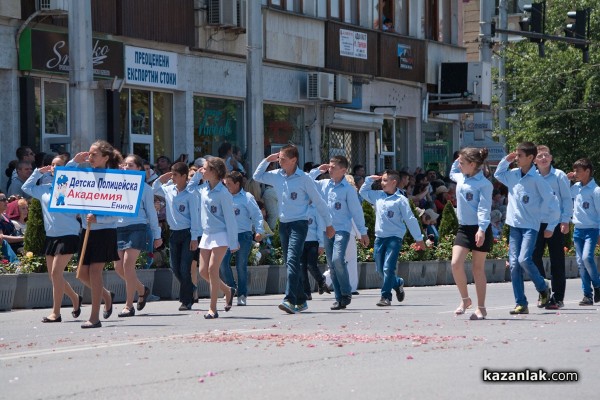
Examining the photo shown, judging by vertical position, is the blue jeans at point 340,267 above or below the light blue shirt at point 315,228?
below

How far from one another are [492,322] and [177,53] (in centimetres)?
1552

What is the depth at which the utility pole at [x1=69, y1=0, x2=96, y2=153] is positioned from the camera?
21.0 meters

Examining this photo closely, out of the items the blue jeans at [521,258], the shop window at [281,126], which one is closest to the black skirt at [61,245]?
the blue jeans at [521,258]

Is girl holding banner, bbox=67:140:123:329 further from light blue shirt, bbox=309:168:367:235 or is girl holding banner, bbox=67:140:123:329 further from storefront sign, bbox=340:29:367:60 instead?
storefront sign, bbox=340:29:367:60

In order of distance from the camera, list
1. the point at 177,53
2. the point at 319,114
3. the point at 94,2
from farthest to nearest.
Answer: the point at 319,114
the point at 177,53
the point at 94,2

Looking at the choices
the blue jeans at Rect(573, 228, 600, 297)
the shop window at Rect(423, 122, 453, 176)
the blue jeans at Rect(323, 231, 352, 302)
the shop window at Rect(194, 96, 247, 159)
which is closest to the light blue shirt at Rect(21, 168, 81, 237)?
the blue jeans at Rect(323, 231, 352, 302)

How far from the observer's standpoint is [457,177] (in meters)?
15.3

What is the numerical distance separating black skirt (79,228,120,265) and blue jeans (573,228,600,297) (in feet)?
20.2

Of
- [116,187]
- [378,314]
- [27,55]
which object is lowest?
[378,314]

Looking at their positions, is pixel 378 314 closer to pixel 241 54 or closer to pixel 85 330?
pixel 85 330

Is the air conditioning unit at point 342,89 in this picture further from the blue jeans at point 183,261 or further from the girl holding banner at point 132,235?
the girl holding banner at point 132,235

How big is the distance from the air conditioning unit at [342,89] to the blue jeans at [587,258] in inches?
613

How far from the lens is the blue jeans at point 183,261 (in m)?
17.2

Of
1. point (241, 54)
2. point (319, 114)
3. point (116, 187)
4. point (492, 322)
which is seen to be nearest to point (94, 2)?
point (241, 54)
